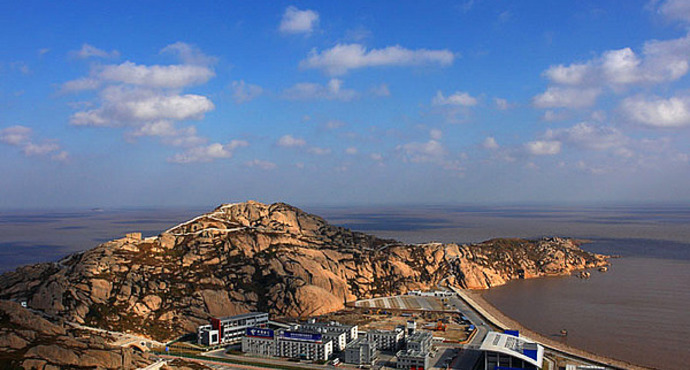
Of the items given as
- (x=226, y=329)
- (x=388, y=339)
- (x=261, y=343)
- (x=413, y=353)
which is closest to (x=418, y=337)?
(x=413, y=353)

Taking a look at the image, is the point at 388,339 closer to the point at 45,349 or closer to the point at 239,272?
the point at 239,272

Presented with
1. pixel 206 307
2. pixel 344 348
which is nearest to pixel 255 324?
pixel 206 307

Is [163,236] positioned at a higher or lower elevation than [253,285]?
higher

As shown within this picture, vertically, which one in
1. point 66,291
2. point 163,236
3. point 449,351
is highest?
point 163,236

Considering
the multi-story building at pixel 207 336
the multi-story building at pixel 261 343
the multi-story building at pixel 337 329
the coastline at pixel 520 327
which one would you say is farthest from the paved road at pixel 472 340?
the multi-story building at pixel 207 336

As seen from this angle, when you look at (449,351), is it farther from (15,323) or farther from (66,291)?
(66,291)

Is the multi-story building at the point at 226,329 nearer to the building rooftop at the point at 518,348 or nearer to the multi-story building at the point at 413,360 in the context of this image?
the multi-story building at the point at 413,360

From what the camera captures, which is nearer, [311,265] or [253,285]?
[253,285]

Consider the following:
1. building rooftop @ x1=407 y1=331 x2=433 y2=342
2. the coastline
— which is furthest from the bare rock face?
the coastline

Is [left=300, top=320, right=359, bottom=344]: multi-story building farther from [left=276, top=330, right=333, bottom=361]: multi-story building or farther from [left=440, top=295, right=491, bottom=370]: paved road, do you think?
[left=440, top=295, right=491, bottom=370]: paved road
